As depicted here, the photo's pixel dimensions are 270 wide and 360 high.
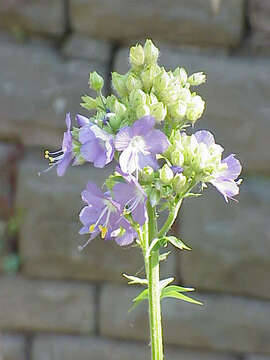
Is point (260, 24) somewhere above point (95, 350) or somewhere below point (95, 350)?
above

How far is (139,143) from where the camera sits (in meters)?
0.82

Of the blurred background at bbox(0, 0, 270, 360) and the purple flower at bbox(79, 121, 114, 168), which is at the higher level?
the blurred background at bbox(0, 0, 270, 360)

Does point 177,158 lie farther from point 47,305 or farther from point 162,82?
point 47,305

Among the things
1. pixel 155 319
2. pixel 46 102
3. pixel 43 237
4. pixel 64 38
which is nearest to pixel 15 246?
pixel 43 237

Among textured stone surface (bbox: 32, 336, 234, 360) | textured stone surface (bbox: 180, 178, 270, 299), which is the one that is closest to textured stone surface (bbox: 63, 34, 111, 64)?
textured stone surface (bbox: 180, 178, 270, 299)

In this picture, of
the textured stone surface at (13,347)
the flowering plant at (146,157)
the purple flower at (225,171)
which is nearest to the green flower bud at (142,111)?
the flowering plant at (146,157)

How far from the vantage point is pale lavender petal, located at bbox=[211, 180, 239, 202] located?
90cm

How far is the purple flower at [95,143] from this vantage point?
2.79 ft

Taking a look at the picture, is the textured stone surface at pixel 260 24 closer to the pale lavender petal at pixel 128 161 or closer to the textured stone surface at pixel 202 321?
the textured stone surface at pixel 202 321

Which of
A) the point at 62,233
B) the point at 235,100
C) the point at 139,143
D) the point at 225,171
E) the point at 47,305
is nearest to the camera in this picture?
the point at 139,143

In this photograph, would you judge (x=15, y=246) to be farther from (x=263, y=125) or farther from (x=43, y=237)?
(x=263, y=125)

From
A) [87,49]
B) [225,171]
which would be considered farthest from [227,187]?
[87,49]

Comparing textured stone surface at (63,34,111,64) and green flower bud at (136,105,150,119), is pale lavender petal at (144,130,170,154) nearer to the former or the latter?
green flower bud at (136,105,150,119)

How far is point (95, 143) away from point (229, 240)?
5.06ft
